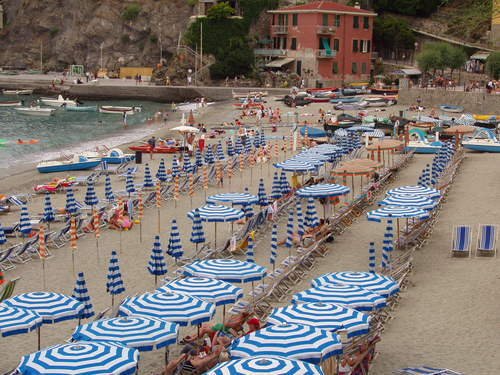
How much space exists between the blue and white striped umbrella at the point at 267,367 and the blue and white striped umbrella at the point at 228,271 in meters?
4.61

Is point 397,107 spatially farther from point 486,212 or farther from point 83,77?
point 83,77

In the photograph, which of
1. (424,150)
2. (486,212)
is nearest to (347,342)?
(486,212)

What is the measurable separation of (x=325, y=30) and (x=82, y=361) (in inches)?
2550

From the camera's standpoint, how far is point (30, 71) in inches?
3669

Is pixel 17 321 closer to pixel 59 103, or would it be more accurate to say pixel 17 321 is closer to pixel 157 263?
pixel 157 263

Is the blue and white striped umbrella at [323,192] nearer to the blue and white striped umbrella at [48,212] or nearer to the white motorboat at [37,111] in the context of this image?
the blue and white striped umbrella at [48,212]

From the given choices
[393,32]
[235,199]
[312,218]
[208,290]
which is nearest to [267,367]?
[208,290]

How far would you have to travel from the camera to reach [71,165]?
110 feet

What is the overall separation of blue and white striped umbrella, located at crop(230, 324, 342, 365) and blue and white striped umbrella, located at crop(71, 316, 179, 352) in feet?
3.30

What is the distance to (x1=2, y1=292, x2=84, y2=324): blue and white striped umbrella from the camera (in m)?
13.5

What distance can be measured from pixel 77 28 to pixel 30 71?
25.1 feet

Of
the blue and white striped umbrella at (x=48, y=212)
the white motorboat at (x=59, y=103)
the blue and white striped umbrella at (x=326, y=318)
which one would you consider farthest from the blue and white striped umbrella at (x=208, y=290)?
the white motorboat at (x=59, y=103)

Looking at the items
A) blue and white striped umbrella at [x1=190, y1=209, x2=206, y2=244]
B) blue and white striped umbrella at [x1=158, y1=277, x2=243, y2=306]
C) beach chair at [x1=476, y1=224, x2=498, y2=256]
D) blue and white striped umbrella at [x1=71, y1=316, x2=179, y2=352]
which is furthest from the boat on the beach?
blue and white striped umbrella at [x1=71, y1=316, x2=179, y2=352]

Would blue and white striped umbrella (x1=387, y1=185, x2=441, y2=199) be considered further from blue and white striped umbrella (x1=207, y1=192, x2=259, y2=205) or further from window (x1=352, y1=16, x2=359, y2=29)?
window (x1=352, y1=16, x2=359, y2=29)
